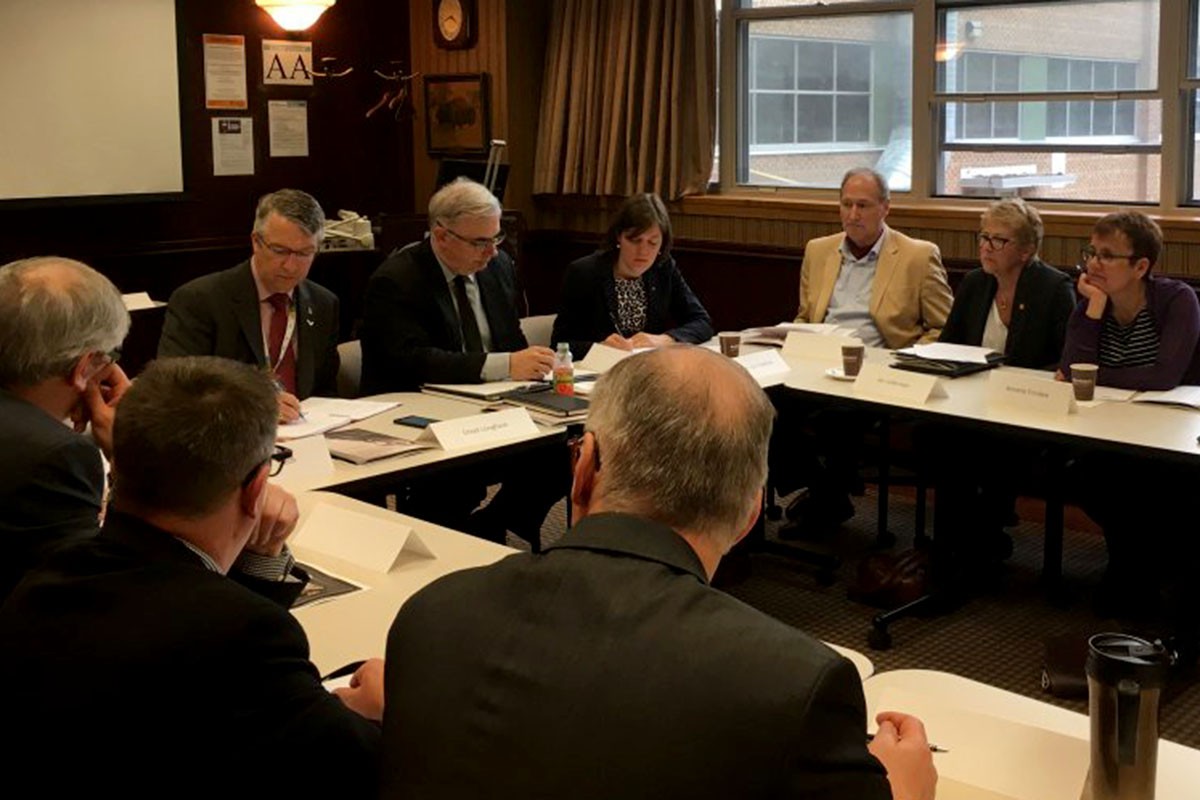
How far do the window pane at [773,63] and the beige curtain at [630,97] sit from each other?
0.24 m

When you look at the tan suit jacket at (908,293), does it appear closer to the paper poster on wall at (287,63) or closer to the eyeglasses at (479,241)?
the eyeglasses at (479,241)

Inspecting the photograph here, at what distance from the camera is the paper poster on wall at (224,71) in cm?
694

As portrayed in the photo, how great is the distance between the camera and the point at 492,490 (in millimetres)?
6051

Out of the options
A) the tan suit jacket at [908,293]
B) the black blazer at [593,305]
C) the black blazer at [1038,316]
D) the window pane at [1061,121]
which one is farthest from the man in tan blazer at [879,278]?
the window pane at [1061,121]

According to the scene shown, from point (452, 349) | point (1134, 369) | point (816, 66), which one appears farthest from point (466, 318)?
point (816, 66)

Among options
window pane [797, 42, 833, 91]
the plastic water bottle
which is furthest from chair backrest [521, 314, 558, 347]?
window pane [797, 42, 833, 91]

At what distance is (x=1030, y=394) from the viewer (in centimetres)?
405

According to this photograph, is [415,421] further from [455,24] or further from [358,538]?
[455,24]

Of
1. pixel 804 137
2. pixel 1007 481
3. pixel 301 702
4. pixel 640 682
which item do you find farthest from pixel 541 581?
pixel 804 137

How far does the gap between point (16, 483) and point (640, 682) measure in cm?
124

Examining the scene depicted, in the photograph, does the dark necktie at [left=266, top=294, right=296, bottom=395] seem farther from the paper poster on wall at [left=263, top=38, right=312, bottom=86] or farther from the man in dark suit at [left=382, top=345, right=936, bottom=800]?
the paper poster on wall at [left=263, top=38, right=312, bottom=86]

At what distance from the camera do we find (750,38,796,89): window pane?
271 inches

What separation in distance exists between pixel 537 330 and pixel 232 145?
2714 millimetres

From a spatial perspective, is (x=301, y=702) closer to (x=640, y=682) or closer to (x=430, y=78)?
(x=640, y=682)
